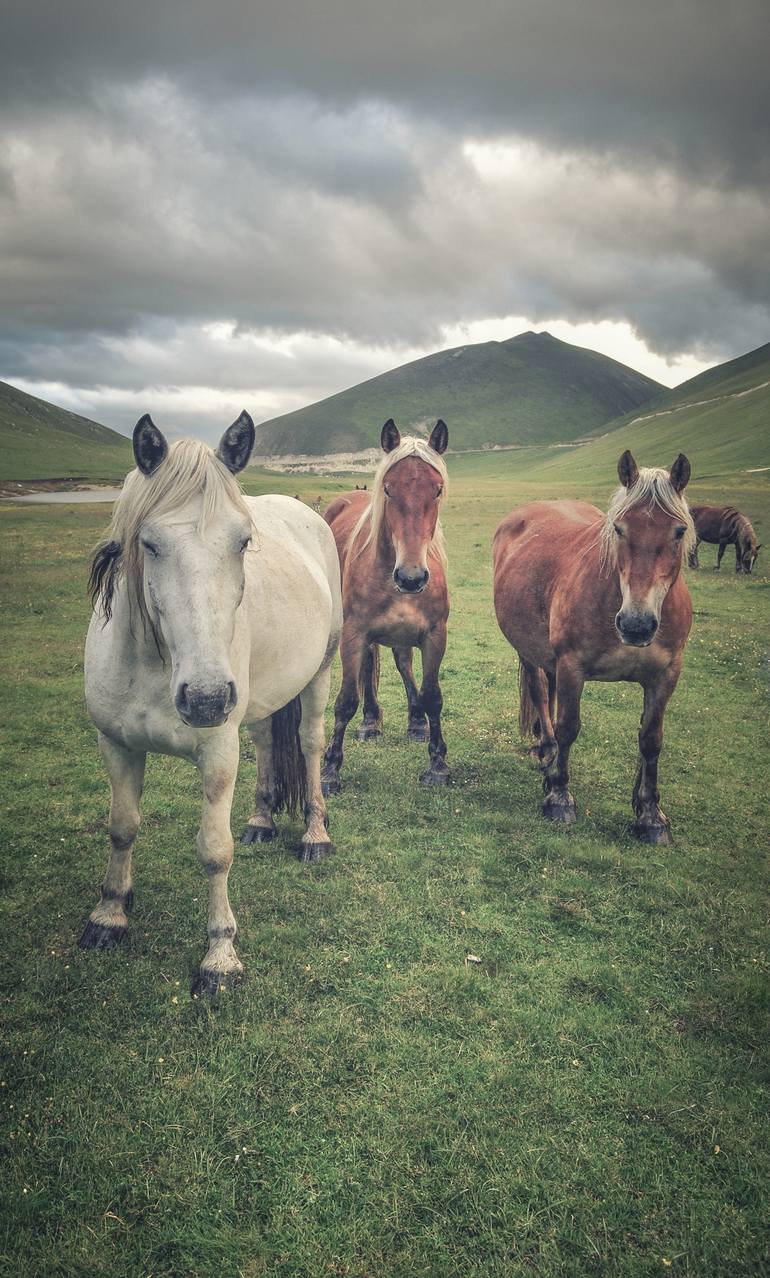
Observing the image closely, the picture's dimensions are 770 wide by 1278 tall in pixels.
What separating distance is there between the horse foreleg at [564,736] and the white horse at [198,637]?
8.03ft

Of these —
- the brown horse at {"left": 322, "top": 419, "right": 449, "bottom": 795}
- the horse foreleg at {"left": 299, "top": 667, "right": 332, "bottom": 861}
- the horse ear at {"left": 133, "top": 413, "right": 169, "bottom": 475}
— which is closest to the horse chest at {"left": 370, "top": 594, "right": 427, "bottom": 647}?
the brown horse at {"left": 322, "top": 419, "right": 449, "bottom": 795}

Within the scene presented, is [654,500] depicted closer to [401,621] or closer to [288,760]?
[401,621]

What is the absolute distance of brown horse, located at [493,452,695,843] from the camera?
529 cm

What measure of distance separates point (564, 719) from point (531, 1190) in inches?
160

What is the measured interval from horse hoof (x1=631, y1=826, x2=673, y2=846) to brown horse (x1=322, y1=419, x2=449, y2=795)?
7.26 ft

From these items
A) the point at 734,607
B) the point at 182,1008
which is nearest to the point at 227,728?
the point at 182,1008

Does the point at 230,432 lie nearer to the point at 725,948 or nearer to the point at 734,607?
the point at 725,948

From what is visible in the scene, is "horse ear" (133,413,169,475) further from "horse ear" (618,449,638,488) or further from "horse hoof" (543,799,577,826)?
"horse hoof" (543,799,577,826)

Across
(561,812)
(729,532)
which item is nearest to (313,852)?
(561,812)

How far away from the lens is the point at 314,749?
19.9 ft

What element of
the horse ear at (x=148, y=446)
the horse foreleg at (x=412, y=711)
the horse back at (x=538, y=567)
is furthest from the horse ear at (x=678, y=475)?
the horse foreleg at (x=412, y=711)

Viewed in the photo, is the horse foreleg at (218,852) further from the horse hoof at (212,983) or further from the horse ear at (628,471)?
the horse ear at (628,471)

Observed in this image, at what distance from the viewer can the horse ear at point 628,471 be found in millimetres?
5418

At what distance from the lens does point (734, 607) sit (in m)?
17.0
